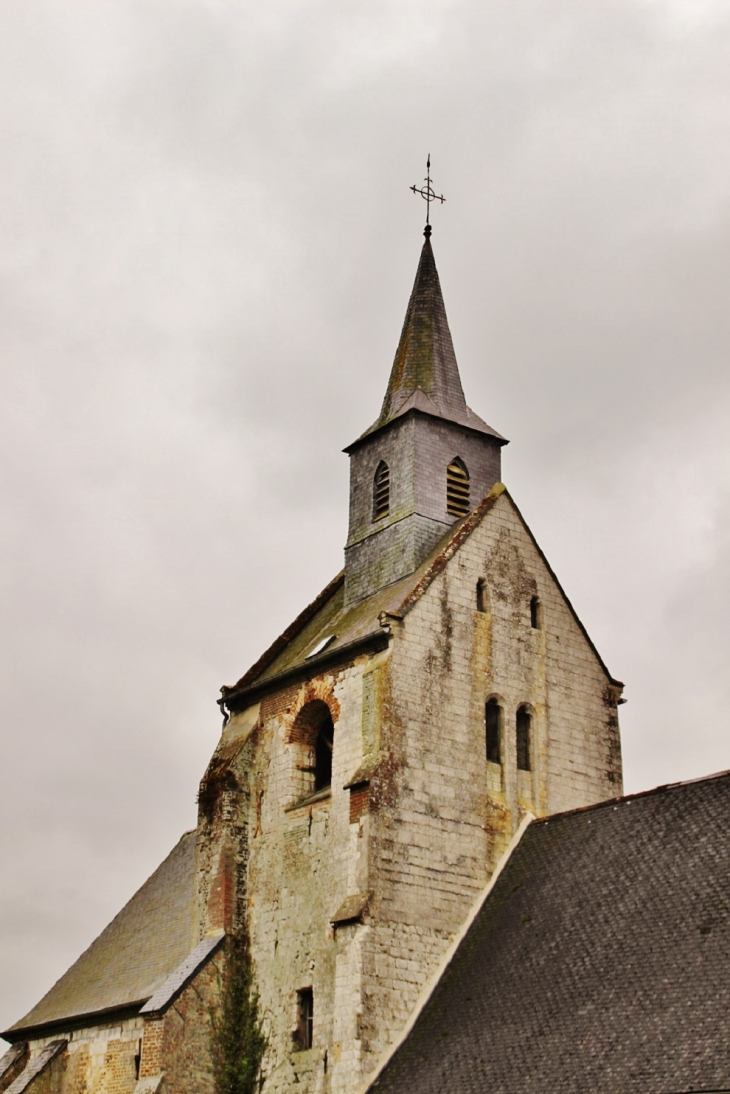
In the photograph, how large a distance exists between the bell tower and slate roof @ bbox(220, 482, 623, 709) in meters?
0.50

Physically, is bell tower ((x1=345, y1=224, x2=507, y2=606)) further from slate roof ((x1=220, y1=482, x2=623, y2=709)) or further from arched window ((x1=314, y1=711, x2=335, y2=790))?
arched window ((x1=314, y1=711, x2=335, y2=790))

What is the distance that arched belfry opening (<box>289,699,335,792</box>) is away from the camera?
89.7 feet

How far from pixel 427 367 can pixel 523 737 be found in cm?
862

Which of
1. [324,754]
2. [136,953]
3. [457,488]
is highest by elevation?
[457,488]

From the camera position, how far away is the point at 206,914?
27.0 meters

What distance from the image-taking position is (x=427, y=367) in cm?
3108

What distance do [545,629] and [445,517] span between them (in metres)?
3.00

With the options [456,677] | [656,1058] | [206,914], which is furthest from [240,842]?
[656,1058]

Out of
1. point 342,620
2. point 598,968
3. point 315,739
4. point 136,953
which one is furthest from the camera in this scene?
point 136,953

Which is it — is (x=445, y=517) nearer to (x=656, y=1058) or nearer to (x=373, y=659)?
(x=373, y=659)

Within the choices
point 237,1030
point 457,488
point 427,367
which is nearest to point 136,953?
point 237,1030

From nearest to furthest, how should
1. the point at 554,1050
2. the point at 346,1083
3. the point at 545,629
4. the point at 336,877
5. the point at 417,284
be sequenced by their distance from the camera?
1. the point at 554,1050
2. the point at 346,1083
3. the point at 336,877
4. the point at 545,629
5. the point at 417,284

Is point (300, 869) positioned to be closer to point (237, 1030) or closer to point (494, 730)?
point (237, 1030)

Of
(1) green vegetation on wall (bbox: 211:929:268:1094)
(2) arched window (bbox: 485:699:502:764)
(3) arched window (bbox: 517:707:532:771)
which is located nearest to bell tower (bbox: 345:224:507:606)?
(2) arched window (bbox: 485:699:502:764)
